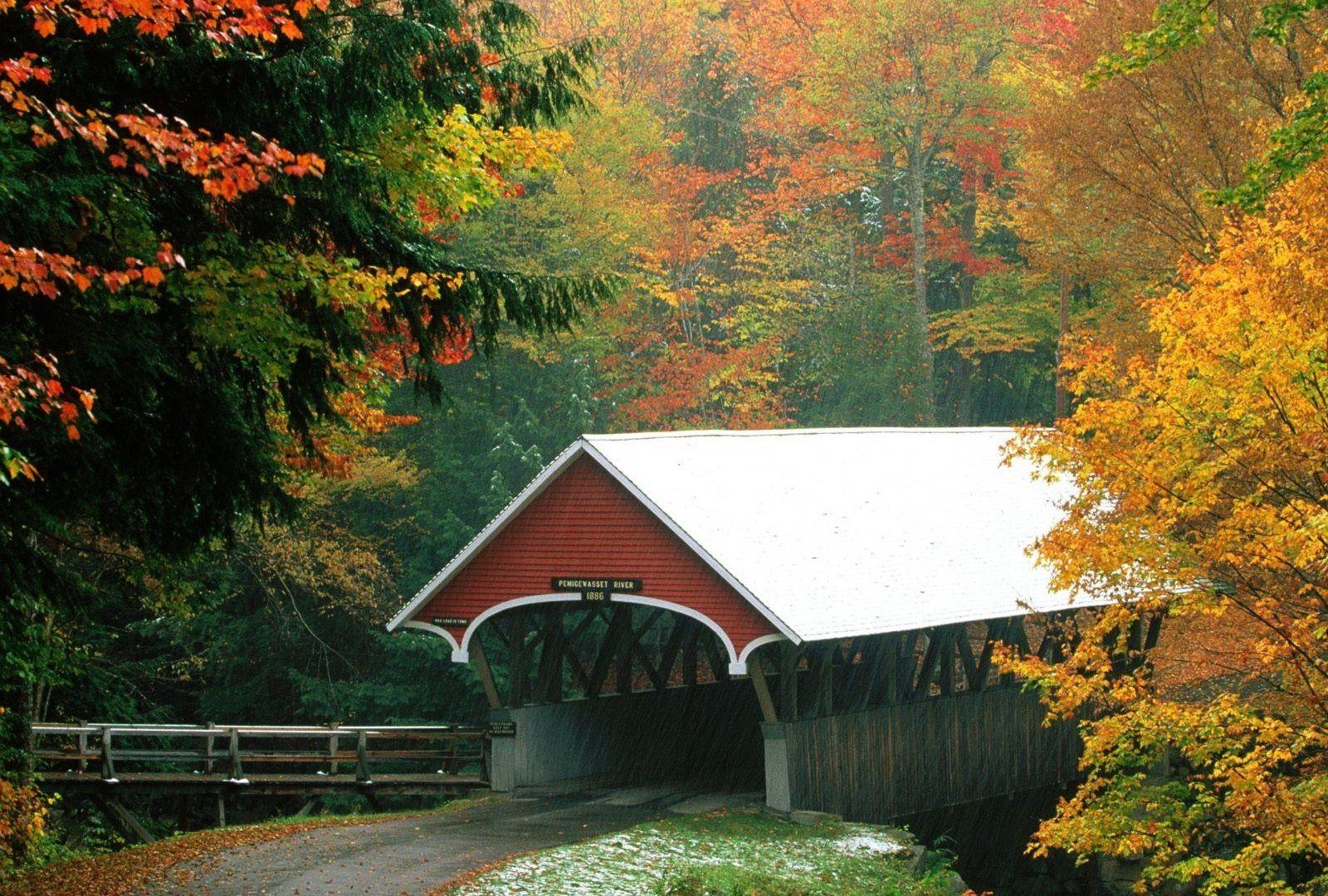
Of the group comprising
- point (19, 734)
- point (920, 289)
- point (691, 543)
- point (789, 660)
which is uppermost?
point (920, 289)

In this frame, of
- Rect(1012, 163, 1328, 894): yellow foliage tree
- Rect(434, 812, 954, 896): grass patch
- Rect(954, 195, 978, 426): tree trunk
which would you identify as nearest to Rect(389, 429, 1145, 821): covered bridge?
Rect(434, 812, 954, 896): grass patch

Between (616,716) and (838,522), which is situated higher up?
(838,522)

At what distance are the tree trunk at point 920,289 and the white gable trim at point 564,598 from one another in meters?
21.1

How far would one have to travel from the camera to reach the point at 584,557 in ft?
56.6

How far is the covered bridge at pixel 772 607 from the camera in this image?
1614 cm

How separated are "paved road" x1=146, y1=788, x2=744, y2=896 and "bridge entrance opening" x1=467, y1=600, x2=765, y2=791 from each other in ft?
2.61

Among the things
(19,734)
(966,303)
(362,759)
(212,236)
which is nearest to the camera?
(212,236)

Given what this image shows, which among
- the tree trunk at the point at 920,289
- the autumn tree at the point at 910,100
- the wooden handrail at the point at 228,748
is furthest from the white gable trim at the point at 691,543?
the autumn tree at the point at 910,100

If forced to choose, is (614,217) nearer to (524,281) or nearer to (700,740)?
(700,740)

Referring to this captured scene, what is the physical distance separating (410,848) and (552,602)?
4.65 m

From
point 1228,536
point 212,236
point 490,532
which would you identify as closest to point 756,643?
point 490,532

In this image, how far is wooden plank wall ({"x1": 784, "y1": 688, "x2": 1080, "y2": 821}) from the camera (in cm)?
1645

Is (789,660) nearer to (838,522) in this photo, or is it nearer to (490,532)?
(838,522)

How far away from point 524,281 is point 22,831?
8066 millimetres
